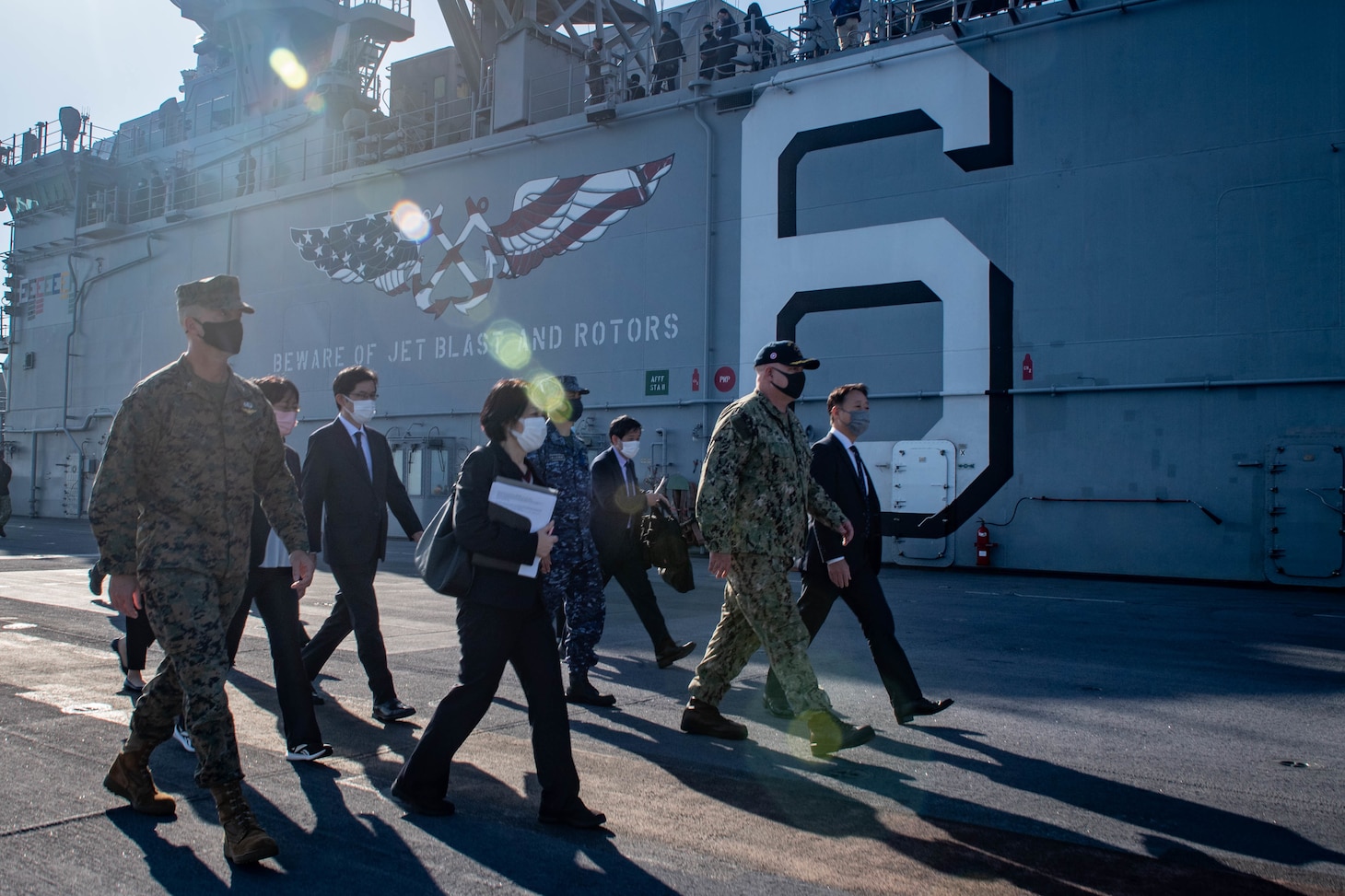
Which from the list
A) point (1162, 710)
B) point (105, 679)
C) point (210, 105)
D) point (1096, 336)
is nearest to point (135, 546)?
point (105, 679)

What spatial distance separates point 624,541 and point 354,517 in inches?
85.7

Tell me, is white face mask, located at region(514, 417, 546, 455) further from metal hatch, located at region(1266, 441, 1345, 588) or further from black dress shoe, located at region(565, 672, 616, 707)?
metal hatch, located at region(1266, 441, 1345, 588)

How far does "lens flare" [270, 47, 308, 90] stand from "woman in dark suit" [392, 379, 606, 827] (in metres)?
30.3

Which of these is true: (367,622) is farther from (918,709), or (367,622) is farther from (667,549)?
(918,709)

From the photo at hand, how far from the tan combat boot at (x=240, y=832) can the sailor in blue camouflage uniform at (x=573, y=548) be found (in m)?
2.10

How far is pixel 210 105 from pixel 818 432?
26086mm

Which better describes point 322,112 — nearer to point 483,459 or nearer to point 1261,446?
point 1261,446

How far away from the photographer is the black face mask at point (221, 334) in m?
3.80

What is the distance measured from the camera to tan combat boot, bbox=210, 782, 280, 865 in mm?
3416

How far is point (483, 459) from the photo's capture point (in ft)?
12.9

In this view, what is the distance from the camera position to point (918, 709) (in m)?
5.54

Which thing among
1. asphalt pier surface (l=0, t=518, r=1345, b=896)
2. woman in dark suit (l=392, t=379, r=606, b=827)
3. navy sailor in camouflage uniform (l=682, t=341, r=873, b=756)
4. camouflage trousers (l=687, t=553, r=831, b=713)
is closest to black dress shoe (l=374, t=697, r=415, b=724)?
asphalt pier surface (l=0, t=518, r=1345, b=896)

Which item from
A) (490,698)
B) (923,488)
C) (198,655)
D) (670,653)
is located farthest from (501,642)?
(923,488)

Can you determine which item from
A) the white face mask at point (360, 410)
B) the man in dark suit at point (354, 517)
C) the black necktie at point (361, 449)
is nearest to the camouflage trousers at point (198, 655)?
the man in dark suit at point (354, 517)
